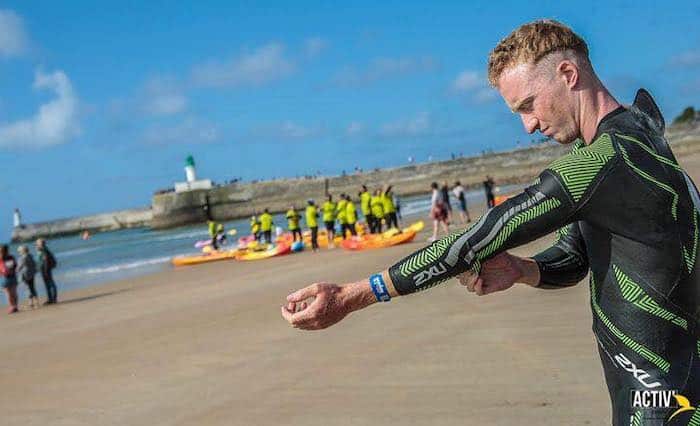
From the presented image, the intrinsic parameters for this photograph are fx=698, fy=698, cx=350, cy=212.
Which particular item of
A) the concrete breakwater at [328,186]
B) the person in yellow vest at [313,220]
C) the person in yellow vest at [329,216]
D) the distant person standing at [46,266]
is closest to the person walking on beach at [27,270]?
the distant person standing at [46,266]

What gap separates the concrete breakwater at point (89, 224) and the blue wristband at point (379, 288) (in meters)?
100

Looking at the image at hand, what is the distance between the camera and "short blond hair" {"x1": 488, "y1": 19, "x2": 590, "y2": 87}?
1898 mm

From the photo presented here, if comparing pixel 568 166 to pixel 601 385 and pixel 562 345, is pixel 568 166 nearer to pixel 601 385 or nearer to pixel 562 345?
pixel 601 385

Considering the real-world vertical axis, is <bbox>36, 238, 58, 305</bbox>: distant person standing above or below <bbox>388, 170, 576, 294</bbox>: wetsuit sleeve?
below

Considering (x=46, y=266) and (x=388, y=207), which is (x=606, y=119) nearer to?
(x=46, y=266)

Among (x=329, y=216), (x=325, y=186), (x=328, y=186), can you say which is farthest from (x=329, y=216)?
(x=328, y=186)

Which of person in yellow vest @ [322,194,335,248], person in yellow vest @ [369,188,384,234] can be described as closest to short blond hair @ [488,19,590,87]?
person in yellow vest @ [322,194,335,248]

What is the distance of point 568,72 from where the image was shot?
191 centimetres

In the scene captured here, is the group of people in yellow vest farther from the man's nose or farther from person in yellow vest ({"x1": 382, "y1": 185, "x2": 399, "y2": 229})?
the man's nose

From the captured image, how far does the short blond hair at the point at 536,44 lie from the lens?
1.90 meters

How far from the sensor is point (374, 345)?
6.76 meters

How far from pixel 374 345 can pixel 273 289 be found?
6.67m

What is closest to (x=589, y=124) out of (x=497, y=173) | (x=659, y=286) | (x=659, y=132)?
(x=659, y=132)

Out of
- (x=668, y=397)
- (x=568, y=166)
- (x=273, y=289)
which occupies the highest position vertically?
(x=568, y=166)
